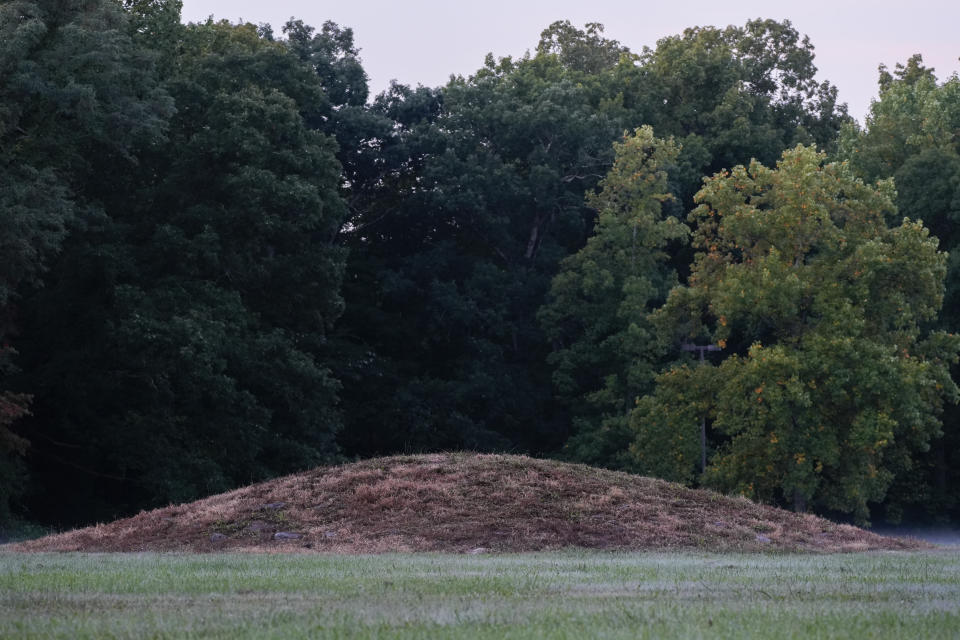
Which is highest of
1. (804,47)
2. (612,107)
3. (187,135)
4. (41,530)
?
(804,47)

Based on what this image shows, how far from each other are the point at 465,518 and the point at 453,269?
33.3 m

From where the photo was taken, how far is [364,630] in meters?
7.59

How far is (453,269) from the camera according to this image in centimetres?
5400

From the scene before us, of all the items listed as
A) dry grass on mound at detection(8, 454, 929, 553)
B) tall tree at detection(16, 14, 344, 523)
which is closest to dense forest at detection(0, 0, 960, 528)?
tall tree at detection(16, 14, 344, 523)

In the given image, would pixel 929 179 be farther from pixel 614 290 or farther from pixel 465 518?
Answer: pixel 465 518

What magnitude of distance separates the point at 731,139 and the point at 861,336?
17567 mm

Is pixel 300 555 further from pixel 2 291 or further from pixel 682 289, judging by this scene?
pixel 682 289

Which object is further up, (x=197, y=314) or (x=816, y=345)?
(x=197, y=314)

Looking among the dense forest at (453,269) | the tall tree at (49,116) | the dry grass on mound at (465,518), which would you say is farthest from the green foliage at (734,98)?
the dry grass on mound at (465,518)

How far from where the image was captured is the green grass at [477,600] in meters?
7.66

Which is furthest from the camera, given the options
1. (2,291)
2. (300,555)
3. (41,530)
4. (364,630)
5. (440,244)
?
(440,244)

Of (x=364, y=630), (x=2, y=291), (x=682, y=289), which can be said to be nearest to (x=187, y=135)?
(x=2, y=291)

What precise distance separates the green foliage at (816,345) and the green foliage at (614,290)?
18.5ft

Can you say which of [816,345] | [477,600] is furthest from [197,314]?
[477,600]
